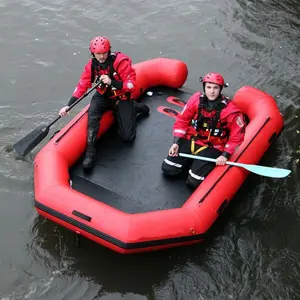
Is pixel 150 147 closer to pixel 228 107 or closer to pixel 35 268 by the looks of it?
pixel 228 107

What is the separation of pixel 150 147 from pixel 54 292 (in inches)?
71.5

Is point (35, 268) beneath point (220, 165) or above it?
beneath

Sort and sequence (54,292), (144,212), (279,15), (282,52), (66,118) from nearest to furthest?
(54,292) < (144,212) < (66,118) < (282,52) < (279,15)

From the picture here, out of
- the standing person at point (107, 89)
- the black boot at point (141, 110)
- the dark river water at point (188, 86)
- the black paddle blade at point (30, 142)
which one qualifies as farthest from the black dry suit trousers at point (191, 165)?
the black paddle blade at point (30, 142)

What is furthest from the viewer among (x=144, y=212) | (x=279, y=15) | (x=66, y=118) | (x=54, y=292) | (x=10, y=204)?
(x=279, y=15)

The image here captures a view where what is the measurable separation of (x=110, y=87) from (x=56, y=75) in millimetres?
2029

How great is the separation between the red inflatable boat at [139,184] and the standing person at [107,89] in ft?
0.33

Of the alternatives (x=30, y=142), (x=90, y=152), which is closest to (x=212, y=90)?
(x=90, y=152)

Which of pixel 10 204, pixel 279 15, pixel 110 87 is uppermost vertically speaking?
pixel 279 15

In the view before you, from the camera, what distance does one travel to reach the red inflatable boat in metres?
3.68

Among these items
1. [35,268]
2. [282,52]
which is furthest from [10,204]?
[282,52]

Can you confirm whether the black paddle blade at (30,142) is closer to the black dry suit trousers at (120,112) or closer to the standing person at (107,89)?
the standing person at (107,89)

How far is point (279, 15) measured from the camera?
7.90m

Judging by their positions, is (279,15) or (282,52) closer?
(282,52)
